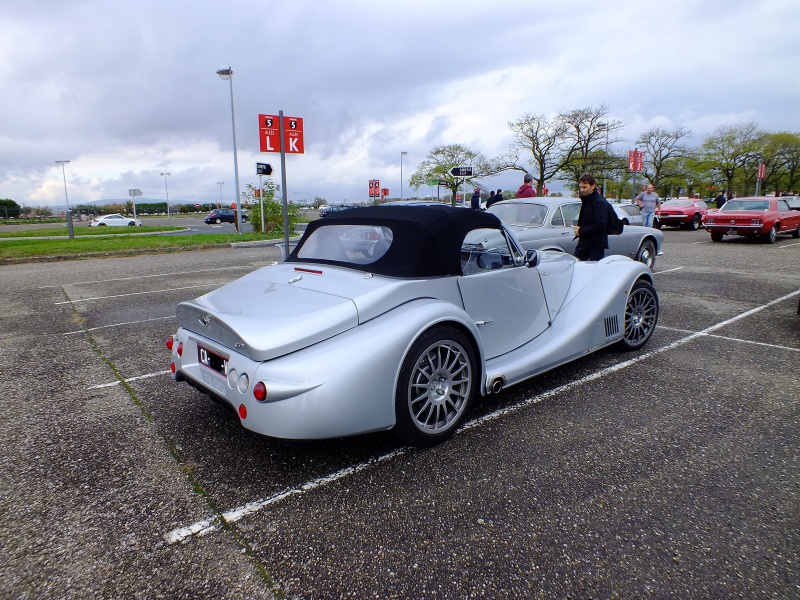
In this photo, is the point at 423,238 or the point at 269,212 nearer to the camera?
the point at 423,238

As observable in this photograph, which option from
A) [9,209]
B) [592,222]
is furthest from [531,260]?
[9,209]

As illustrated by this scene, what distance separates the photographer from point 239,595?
1.89 meters

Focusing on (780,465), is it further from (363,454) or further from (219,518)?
(219,518)

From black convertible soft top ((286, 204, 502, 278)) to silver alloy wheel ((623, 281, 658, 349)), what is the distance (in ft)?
6.70

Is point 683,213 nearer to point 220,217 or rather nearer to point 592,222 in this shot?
point 592,222

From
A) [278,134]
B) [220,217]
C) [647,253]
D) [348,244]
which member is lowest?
[647,253]

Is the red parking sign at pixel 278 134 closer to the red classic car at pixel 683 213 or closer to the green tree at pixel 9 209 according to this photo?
the red classic car at pixel 683 213

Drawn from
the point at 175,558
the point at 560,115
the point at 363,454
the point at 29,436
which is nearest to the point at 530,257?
the point at 363,454

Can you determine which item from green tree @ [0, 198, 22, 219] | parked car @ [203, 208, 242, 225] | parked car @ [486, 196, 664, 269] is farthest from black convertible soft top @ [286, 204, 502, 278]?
green tree @ [0, 198, 22, 219]

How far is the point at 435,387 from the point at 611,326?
7.11 ft

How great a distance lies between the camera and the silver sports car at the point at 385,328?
2479 mm

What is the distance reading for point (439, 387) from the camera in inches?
116

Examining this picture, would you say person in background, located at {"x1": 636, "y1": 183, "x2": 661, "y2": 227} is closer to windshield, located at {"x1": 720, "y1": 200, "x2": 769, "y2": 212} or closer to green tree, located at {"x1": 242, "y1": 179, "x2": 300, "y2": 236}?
windshield, located at {"x1": 720, "y1": 200, "x2": 769, "y2": 212}

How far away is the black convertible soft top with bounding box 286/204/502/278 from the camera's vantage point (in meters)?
3.09
